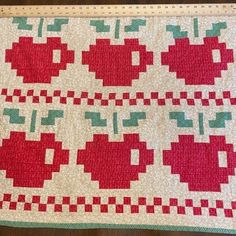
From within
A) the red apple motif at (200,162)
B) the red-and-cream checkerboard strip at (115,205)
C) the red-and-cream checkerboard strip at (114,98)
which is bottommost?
the red-and-cream checkerboard strip at (115,205)

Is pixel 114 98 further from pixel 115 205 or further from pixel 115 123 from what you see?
pixel 115 205

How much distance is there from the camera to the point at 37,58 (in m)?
0.90

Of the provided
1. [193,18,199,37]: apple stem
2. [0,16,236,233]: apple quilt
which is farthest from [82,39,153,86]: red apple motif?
[193,18,199,37]: apple stem

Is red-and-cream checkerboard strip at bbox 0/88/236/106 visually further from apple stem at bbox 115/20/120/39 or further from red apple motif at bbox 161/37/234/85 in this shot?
apple stem at bbox 115/20/120/39

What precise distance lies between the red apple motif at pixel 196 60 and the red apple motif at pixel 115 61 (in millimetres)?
56

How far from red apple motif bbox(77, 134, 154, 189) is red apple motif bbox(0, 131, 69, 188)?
0.18 feet

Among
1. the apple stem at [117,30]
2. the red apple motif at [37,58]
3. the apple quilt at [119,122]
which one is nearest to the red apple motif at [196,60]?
the apple quilt at [119,122]

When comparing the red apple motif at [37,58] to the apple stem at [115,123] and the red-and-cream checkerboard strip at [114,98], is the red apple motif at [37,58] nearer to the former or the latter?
the red-and-cream checkerboard strip at [114,98]

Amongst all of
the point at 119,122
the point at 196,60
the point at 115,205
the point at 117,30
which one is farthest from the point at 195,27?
the point at 115,205

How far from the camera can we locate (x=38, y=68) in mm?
890

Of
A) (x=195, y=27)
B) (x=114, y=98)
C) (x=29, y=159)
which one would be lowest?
(x=29, y=159)

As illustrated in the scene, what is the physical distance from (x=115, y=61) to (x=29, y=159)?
0.31 meters

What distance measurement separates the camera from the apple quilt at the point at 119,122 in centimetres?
82

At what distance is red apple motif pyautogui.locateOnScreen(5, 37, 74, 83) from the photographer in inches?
34.9
